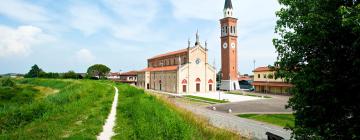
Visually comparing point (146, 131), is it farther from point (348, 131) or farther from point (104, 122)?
point (348, 131)

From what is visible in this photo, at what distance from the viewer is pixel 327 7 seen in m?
8.96

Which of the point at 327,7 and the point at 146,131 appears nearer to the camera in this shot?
the point at 327,7

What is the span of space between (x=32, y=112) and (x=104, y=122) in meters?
5.78

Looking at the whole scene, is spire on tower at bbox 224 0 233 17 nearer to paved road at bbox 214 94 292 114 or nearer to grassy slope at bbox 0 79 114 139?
paved road at bbox 214 94 292 114

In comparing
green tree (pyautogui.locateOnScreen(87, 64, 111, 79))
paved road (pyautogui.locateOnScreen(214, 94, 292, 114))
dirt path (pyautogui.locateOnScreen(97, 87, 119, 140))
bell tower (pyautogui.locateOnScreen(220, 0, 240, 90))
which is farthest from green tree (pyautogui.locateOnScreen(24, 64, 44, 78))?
dirt path (pyautogui.locateOnScreen(97, 87, 119, 140))

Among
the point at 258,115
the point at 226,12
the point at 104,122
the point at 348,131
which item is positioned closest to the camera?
the point at 348,131

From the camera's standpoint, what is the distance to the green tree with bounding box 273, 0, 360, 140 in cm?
815

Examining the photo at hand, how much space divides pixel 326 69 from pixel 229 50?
6011cm

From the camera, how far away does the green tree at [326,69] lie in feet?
26.7

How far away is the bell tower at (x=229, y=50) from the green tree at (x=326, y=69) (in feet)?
193

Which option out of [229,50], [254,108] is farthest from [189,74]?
[254,108]

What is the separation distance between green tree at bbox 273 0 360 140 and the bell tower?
58755 millimetres

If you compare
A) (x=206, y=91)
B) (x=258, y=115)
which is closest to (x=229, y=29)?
(x=206, y=91)

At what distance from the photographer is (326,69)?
8883mm
